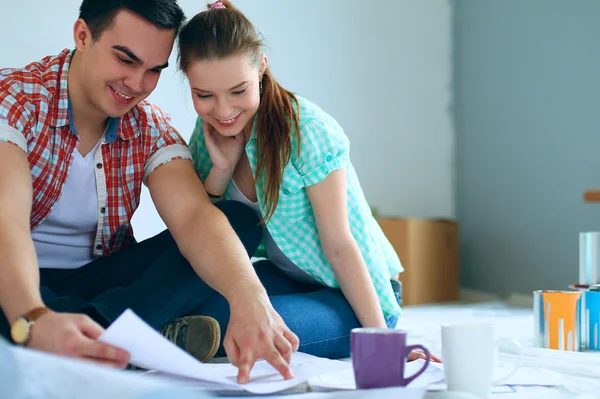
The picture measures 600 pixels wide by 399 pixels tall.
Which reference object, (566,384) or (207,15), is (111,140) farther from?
(566,384)

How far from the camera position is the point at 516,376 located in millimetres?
1159

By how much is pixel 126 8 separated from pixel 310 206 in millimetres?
565

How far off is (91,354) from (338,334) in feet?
2.36

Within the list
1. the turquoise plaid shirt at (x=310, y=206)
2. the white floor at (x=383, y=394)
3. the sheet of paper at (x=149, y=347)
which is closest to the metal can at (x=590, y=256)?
the white floor at (x=383, y=394)

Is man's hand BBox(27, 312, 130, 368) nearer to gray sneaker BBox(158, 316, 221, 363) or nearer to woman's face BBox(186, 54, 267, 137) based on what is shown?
gray sneaker BBox(158, 316, 221, 363)

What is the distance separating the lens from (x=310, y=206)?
1.58m

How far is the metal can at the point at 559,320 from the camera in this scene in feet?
5.42

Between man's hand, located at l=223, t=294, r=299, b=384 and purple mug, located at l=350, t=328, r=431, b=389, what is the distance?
4.6 inches

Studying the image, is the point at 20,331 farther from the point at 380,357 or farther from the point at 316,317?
the point at 316,317

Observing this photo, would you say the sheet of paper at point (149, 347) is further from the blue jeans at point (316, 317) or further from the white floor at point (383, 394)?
the blue jeans at point (316, 317)

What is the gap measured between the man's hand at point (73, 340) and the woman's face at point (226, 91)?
69 cm

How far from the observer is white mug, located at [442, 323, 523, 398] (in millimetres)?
922

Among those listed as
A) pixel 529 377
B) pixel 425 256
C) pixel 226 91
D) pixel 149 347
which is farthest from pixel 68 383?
pixel 425 256

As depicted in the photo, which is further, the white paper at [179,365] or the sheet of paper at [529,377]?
the sheet of paper at [529,377]
